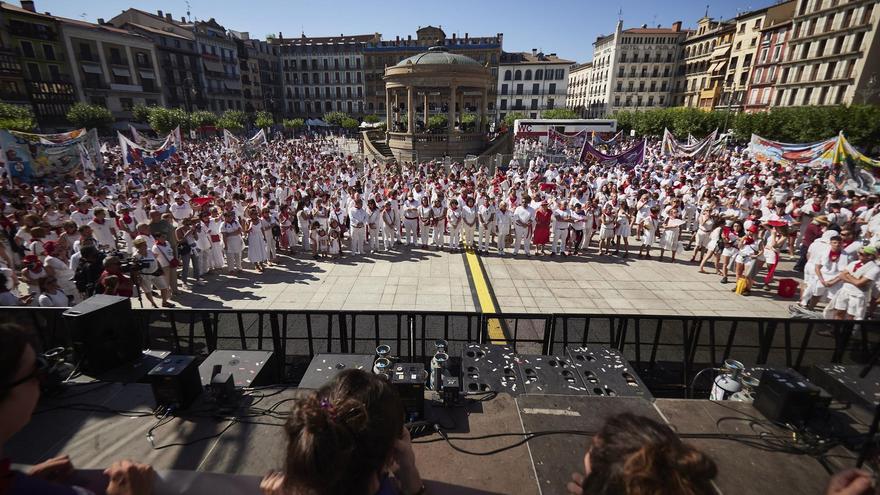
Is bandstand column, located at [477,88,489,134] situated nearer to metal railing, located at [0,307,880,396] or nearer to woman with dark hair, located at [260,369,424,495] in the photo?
metal railing, located at [0,307,880,396]

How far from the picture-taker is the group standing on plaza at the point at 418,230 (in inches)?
303

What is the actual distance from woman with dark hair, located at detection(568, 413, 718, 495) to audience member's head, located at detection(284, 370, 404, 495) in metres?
0.94

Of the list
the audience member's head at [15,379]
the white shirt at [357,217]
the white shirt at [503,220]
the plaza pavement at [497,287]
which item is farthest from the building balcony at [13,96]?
the audience member's head at [15,379]

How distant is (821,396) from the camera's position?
3.42 meters

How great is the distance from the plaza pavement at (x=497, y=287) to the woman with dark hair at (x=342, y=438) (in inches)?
263

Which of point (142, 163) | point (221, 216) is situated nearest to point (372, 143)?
point (142, 163)

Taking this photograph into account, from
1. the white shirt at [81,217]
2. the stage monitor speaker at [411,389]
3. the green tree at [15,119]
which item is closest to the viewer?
the stage monitor speaker at [411,389]

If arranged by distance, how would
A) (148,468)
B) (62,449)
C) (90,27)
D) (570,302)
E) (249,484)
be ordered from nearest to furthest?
(148,468) → (249,484) → (62,449) → (570,302) → (90,27)

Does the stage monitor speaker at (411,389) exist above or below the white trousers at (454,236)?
above

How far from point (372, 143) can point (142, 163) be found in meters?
16.8

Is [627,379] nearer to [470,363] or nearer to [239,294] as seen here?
[470,363]

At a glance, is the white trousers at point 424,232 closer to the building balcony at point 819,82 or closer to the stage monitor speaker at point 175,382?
the stage monitor speaker at point 175,382

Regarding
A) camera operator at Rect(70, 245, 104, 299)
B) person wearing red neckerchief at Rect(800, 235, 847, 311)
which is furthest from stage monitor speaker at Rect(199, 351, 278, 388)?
person wearing red neckerchief at Rect(800, 235, 847, 311)

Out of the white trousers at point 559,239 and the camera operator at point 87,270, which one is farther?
the white trousers at point 559,239
